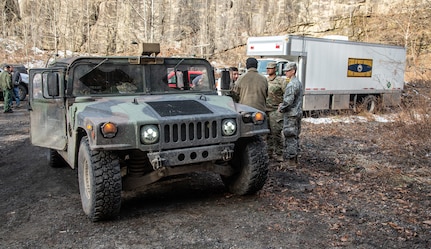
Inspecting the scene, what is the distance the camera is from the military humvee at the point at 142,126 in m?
4.20

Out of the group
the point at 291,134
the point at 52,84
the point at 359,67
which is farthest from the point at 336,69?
the point at 52,84

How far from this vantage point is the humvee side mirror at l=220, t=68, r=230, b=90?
6.08 m

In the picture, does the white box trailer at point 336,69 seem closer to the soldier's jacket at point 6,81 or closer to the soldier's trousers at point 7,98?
the soldier's jacket at point 6,81

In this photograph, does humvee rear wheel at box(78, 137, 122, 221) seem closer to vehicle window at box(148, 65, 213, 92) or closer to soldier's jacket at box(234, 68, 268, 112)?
vehicle window at box(148, 65, 213, 92)

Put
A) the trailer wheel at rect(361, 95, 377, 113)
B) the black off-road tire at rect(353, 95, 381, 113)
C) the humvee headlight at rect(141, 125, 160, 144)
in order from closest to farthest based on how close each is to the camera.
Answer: the humvee headlight at rect(141, 125, 160, 144), the black off-road tire at rect(353, 95, 381, 113), the trailer wheel at rect(361, 95, 377, 113)

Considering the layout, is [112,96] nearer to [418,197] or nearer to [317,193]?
[317,193]

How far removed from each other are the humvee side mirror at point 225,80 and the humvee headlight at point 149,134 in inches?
83.0

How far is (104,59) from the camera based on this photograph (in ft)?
17.3

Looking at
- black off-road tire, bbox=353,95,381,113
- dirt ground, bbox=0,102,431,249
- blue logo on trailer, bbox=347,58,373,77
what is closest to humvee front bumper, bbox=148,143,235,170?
dirt ground, bbox=0,102,431,249

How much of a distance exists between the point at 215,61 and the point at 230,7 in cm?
536

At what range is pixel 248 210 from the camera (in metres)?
4.73

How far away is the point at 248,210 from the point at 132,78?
2.23 metres

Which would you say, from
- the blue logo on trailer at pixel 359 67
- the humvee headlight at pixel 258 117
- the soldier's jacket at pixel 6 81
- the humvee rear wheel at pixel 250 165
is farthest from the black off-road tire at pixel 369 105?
the soldier's jacket at pixel 6 81

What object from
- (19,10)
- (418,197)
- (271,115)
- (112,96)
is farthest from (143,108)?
(19,10)
